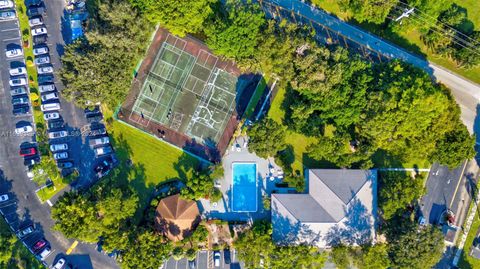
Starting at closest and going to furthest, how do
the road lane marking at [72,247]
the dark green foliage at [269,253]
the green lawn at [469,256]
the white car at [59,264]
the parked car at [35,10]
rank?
1. the dark green foliage at [269,253]
2. the white car at [59,264]
3. the road lane marking at [72,247]
4. the parked car at [35,10]
5. the green lawn at [469,256]

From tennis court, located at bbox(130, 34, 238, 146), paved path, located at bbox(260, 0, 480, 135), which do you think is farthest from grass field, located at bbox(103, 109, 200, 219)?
paved path, located at bbox(260, 0, 480, 135)

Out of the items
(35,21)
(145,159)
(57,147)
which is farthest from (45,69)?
(145,159)

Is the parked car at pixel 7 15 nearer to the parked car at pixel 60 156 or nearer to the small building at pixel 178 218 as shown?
the parked car at pixel 60 156

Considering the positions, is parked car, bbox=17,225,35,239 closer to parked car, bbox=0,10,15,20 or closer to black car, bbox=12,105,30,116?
black car, bbox=12,105,30,116

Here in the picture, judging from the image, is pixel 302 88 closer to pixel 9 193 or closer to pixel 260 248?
pixel 260 248

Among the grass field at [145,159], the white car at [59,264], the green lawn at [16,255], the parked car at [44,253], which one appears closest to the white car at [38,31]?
the grass field at [145,159]

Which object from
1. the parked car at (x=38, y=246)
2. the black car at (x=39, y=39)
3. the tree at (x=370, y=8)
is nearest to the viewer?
the tree at (x=370, y=8)

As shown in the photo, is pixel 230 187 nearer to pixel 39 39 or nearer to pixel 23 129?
pixel 23 129

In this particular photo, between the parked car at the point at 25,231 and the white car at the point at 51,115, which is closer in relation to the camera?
the parked car at the point at 25,231

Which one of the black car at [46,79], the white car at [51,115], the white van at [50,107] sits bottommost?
the white car at [51,115]
